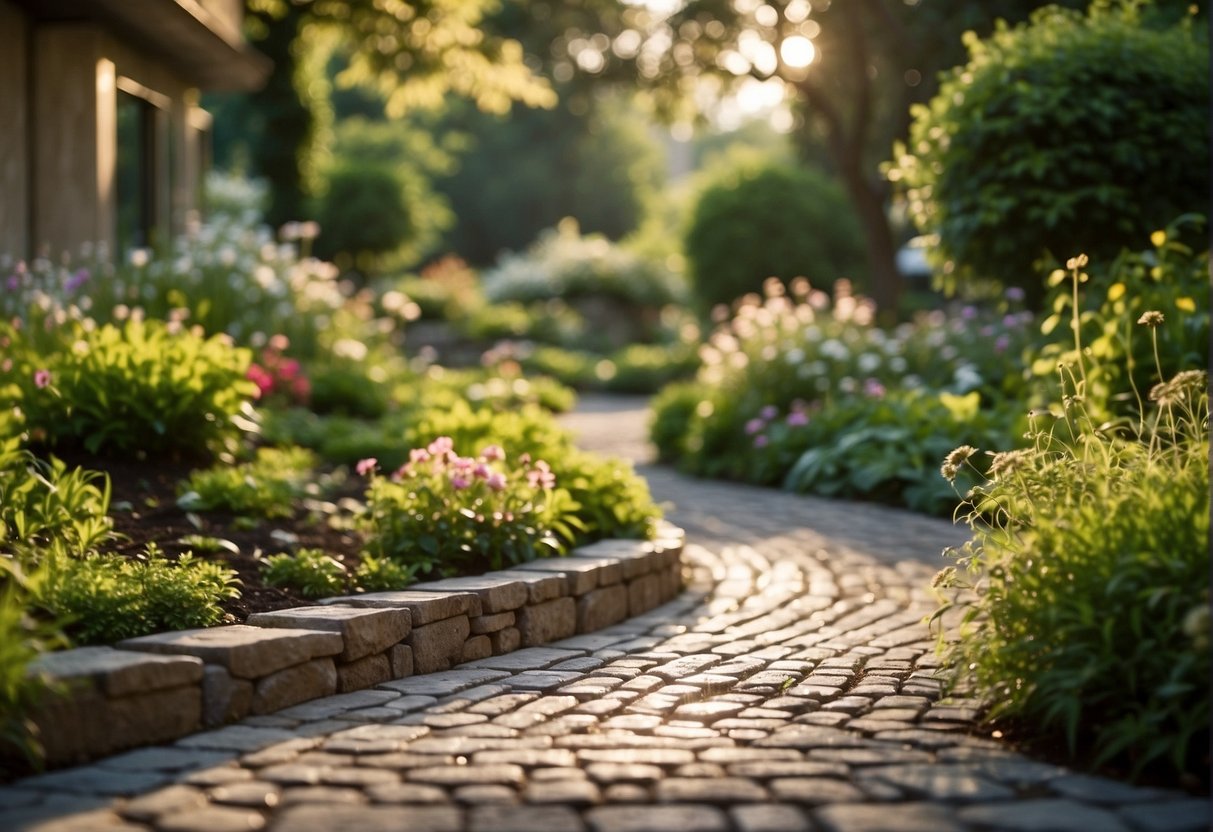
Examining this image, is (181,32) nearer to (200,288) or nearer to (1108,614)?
(200,288)

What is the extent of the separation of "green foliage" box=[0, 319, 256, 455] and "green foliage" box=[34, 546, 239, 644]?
196 centimetres

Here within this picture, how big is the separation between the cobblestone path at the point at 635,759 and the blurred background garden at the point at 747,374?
29 centimetres

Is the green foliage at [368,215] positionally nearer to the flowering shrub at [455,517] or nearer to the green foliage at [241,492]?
the green foliage at [241,492]

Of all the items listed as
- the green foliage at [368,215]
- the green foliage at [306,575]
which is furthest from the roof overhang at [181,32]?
the green foliage at [368,215]

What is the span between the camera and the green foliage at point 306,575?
476 cm

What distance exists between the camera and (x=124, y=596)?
3.91 meters

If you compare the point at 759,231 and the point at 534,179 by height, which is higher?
the point at 534,179

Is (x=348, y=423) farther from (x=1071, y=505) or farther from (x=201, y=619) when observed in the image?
Result: (x=1071, y=505)

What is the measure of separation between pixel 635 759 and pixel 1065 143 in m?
6.36

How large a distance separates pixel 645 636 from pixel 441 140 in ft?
138

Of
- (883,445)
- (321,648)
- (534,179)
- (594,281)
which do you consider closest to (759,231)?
(594,281)

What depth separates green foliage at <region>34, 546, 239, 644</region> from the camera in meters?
3.81

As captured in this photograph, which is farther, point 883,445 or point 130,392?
point 883,445

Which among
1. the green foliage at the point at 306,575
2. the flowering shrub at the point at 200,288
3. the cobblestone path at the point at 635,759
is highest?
the flowering shrub at the point at 200,288
